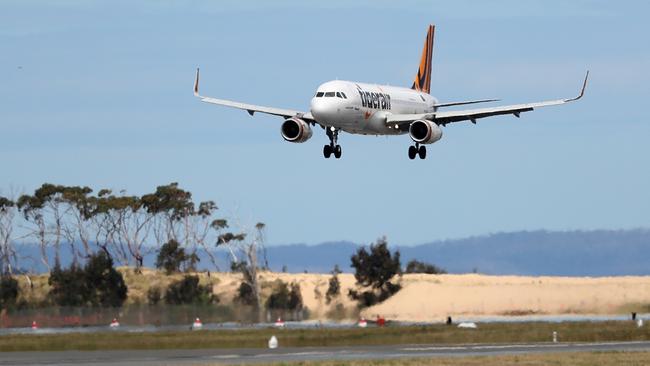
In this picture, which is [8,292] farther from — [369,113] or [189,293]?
[369,113]

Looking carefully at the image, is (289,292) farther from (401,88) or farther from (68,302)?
(401,88)

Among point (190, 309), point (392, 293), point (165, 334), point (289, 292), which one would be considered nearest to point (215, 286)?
point (289, 292)

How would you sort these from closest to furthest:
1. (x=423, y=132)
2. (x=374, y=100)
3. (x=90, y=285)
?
(x=374, y=100), (x=423, y=132), (x=90, y=285)

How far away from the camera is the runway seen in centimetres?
6488

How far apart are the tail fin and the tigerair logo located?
2012 centimetres

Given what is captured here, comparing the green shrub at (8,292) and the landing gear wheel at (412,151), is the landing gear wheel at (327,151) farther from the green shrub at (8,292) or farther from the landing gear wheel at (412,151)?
the green shrub at (8,292)

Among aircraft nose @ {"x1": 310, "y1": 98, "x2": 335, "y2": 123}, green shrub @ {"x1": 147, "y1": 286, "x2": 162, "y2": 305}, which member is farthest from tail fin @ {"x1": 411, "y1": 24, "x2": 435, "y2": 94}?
green shrub @ {"x1": 147, "y1": 286, "x2": 162, "y2": 305}

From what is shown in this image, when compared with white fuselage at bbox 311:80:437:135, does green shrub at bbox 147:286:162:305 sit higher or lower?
lower

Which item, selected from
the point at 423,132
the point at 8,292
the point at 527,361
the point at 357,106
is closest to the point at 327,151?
the point at 357,106

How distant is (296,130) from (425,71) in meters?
28.9

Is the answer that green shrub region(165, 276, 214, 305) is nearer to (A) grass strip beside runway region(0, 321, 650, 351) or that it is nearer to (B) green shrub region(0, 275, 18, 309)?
(B) green shrub region(0, 275, 18, 309)

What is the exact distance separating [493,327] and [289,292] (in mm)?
41074

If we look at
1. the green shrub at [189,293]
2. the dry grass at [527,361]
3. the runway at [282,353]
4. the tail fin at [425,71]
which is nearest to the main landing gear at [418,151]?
the runway at [282,353]

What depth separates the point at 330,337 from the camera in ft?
283
